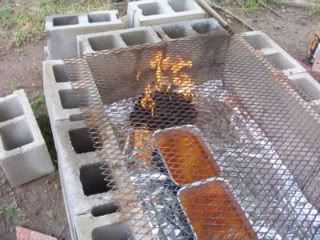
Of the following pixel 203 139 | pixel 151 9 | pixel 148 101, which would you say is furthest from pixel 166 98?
pixel 151 9

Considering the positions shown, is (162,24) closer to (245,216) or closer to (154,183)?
(154,183)

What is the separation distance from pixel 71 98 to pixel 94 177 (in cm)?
80

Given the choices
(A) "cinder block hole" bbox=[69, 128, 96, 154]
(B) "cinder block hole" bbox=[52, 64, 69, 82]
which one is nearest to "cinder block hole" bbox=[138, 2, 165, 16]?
(B) "cinder block hole" bbox=[52, 64, 69, 82]

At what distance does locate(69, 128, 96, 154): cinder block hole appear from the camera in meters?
2.62

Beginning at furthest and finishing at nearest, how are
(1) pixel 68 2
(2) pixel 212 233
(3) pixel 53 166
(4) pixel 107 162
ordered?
(1) pixel 68 2
(3) pixel 53 166
(4) pixel 107 162
(2) pixel 212 233

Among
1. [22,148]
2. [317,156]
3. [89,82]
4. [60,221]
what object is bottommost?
[60,221]

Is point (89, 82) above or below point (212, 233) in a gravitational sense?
above

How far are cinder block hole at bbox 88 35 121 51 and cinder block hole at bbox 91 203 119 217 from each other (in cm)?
176

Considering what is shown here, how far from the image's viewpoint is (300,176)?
2.57 m

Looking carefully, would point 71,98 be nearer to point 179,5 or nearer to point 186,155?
point 186,155

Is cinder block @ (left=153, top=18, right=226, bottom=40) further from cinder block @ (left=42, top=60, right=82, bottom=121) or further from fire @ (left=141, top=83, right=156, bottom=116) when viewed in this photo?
cinder block @ (left=42, top=60, right=82, bottom=121)

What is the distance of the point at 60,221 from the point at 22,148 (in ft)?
2.08

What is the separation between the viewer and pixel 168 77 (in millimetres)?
3197

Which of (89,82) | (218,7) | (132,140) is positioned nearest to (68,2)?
(218,7)
